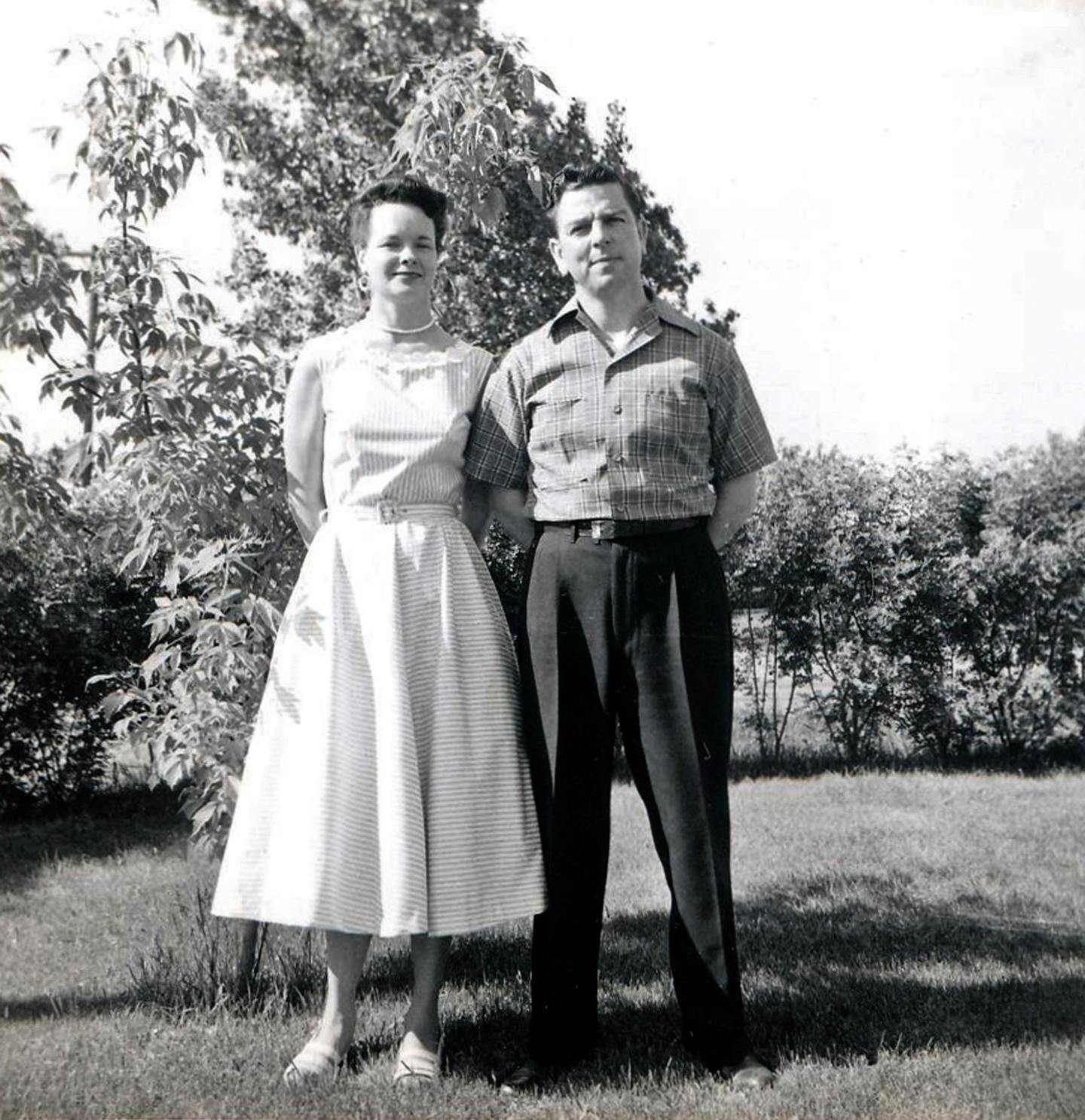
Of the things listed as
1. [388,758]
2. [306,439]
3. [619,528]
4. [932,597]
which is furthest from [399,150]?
[932,597]

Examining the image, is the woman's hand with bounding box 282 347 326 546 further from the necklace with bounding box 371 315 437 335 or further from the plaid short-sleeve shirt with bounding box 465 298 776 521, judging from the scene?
the plaid short-sleeve shirt with bounding box 465 298 776 521

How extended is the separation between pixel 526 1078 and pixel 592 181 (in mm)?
2190

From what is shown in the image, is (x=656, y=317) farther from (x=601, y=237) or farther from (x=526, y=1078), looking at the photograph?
(x=526, y=1078)

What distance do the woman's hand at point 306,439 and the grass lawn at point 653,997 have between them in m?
1.43

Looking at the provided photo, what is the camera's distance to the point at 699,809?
2.74m

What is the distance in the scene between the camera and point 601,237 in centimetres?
280

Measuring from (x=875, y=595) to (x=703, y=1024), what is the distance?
6399 millimetres

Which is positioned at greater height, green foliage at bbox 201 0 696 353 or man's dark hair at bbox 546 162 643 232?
green foliage at bbox 201 0 696 353

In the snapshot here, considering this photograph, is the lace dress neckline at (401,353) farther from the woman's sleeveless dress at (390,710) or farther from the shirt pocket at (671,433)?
the shirt pocket at (671,433)

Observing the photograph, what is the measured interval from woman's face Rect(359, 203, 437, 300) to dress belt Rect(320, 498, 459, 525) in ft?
1.73

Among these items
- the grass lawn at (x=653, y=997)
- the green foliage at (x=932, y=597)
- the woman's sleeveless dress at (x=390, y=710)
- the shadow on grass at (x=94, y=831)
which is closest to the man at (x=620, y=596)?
the woman's sleeveless dress at (x=390, y=710)


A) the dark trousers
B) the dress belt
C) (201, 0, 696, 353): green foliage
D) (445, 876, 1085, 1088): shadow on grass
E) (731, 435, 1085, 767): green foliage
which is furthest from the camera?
(731, 435, 1085, 767): green foliage

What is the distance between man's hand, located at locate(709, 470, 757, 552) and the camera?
2943 mm

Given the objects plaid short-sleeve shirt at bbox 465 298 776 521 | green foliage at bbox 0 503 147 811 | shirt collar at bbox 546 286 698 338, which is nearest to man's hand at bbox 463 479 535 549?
plaid short-sleeve shirt at bbox 465 298 776 521
